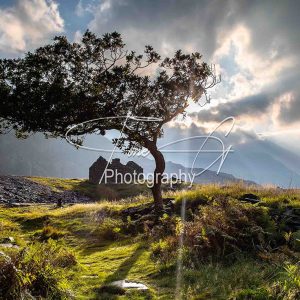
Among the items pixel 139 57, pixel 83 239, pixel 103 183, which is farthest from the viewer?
pixel 103 183

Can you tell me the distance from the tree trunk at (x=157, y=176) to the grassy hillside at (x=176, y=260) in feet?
10.4

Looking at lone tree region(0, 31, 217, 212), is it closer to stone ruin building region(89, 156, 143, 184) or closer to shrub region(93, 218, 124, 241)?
shrub region(93, 218, 124, 241)

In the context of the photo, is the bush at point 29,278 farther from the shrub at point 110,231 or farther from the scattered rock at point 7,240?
the shrub at point 110,231

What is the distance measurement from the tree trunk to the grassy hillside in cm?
318

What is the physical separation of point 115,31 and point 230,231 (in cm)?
1468

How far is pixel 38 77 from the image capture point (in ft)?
68.0

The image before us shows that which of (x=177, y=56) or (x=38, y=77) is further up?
(x=177, y=56)

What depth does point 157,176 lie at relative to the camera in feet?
72.6

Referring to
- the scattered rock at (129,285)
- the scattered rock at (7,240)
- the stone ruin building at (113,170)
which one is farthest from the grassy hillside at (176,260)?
the stone ruin building at (113,170)

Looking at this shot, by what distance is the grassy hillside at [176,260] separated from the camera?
7152 millimetres

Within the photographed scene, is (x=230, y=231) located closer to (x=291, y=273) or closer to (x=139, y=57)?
(x=291, y=273)

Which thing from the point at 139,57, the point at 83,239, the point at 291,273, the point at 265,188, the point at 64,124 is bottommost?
the point at 83,239

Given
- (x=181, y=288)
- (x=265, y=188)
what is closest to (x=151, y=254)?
(x=181, y=288)

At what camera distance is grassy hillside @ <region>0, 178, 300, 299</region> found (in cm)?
715
